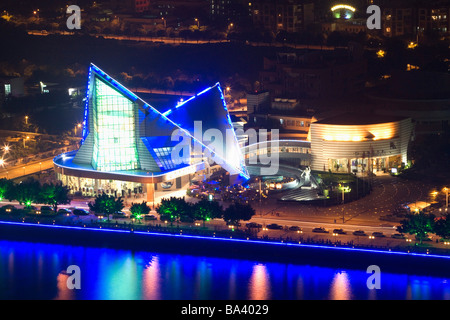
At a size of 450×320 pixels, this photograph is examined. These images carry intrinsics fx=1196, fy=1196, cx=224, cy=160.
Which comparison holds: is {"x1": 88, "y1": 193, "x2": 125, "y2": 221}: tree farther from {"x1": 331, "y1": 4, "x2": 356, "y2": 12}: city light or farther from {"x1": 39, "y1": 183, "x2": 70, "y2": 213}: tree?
{"x1": 331, "y1": 4, "x2": 356, "y2": 12}: city light

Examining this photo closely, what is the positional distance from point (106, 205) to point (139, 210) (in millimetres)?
1269

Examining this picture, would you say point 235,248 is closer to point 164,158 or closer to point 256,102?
point 164,158

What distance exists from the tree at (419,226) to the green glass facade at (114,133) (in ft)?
38.6

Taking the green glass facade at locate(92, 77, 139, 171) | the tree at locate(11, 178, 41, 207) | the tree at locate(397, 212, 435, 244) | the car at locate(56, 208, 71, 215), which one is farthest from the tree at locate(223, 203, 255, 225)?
the tree at locate(11, 178, 41, 207)

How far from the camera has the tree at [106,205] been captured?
141 feet

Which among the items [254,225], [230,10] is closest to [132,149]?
[254,225]

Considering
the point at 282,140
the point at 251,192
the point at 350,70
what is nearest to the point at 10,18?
the point at 350,70

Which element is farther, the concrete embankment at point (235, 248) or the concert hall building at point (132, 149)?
the concert hall building at point (132, 149)

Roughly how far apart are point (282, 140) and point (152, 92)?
19489 mm

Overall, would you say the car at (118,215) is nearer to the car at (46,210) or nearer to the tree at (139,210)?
the tree at (139,210)

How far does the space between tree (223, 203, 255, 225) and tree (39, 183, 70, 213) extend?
6.53 metres

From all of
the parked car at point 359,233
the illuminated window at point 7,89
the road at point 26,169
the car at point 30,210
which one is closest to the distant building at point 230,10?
the illuminated window at point 7,89

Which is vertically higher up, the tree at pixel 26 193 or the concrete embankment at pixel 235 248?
the tree at pixel 26 193

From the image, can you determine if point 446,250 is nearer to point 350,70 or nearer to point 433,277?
point 433,277
